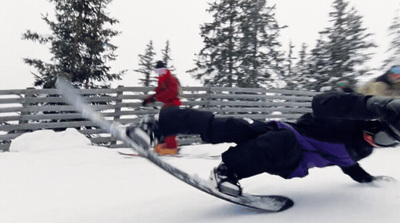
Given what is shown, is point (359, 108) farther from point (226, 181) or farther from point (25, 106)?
point (25, 106)

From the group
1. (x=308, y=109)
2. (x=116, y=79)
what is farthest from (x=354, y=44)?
(x=116, y=79)

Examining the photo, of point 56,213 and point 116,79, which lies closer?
point 56,213

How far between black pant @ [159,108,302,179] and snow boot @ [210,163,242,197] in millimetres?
57

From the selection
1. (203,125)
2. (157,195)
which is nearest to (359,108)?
(203,125)

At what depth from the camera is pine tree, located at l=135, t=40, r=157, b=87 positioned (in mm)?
27952

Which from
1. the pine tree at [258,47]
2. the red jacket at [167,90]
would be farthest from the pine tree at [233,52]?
the red jacket at [167,90]

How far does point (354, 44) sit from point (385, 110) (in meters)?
21.7

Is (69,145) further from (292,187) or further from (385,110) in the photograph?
(385,110)

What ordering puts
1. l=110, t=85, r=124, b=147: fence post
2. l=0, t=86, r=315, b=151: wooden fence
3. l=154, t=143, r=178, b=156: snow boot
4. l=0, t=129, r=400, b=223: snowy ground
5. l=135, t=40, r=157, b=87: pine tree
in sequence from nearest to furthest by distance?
l=0, t=129, r=400, b=223: snowy ground < l=154, t=143, r=178, b=156: snow boot < l=0, t=86, r=315, b=151: wooden fence < l=110, t=85, r=124, b=147: fence post < l=135, t=40, r=157, b=87: pine tree

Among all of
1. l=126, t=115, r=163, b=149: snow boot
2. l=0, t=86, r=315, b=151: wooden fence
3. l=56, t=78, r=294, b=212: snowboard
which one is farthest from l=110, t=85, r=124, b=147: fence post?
l=126, t=115, r=163, b=149: snow boot

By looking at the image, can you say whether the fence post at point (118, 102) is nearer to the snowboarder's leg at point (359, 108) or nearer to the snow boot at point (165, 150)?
the snow boot at point (165, 150)

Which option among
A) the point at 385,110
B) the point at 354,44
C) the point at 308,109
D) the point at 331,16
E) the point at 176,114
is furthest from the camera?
the point at 331,16

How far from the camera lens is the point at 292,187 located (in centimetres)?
238

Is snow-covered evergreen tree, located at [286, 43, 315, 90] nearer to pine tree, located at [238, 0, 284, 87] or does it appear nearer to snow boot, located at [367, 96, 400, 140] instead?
pine tree, located at [238, 0, 284, 87]
